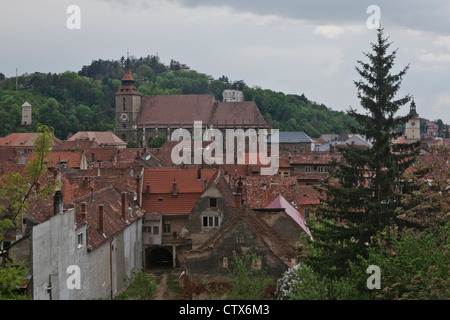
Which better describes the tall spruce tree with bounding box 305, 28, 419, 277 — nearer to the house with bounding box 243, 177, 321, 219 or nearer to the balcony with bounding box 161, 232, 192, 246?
the house with bounding box 243, 177, 321, 219

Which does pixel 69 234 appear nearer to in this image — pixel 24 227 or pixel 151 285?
pixel 24 227

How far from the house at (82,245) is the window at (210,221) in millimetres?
4777

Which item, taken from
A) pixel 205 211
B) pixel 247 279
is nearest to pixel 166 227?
pixel 205 211

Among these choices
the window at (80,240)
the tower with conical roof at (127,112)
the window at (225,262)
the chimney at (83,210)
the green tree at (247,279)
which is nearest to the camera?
the green tree at (247,279)

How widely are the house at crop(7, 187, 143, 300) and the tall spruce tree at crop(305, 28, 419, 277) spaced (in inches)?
394

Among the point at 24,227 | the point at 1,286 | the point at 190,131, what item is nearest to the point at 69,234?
the point at 24,227

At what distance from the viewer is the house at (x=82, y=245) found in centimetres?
2052

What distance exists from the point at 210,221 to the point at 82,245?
11.1 m

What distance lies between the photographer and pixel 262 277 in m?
22.4

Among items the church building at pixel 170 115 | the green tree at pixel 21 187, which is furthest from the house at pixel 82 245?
the church building at pixel 170 115

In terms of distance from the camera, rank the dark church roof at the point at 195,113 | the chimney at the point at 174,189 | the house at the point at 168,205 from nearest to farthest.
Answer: the house at the point at 168,205, the chimney at the point at 174,189, the dark church roof at the point at 195,113

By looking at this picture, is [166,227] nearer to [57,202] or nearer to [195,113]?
[57,202]

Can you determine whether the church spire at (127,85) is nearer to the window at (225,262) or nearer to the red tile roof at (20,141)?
the red tile roof at (20,141)

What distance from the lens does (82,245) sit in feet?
84.7
